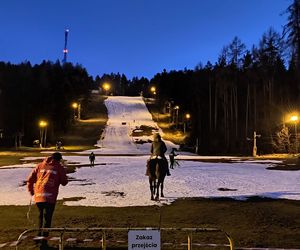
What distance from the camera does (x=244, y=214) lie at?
13508 millimetres

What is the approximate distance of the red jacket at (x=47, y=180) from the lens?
396 inches

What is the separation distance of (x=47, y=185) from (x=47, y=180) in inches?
4.8

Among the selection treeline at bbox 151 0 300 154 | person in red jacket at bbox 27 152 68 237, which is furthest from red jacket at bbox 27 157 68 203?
treeline at bbox 151 0 300 154

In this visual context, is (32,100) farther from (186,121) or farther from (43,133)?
(186,121)

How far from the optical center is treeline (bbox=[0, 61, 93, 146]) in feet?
293

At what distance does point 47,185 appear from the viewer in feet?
33.1

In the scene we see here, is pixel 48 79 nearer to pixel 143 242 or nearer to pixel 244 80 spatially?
pixel 244 80

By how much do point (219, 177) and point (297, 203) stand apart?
909 centimetres

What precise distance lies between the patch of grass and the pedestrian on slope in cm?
100

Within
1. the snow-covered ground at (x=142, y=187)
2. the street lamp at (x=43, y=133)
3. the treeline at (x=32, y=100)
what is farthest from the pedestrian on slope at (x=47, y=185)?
the street lamp at (x=43, y=133)

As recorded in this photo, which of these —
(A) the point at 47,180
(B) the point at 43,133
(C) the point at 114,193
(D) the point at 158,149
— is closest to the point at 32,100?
(B) the point at 43,133

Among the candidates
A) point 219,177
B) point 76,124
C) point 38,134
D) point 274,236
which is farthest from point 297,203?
point 76,124

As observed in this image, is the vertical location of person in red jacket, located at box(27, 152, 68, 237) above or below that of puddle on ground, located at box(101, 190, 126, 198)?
above

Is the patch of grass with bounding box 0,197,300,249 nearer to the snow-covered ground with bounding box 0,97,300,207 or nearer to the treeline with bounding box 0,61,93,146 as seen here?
the snow-covered ground with bounding box 0,97,300,207
